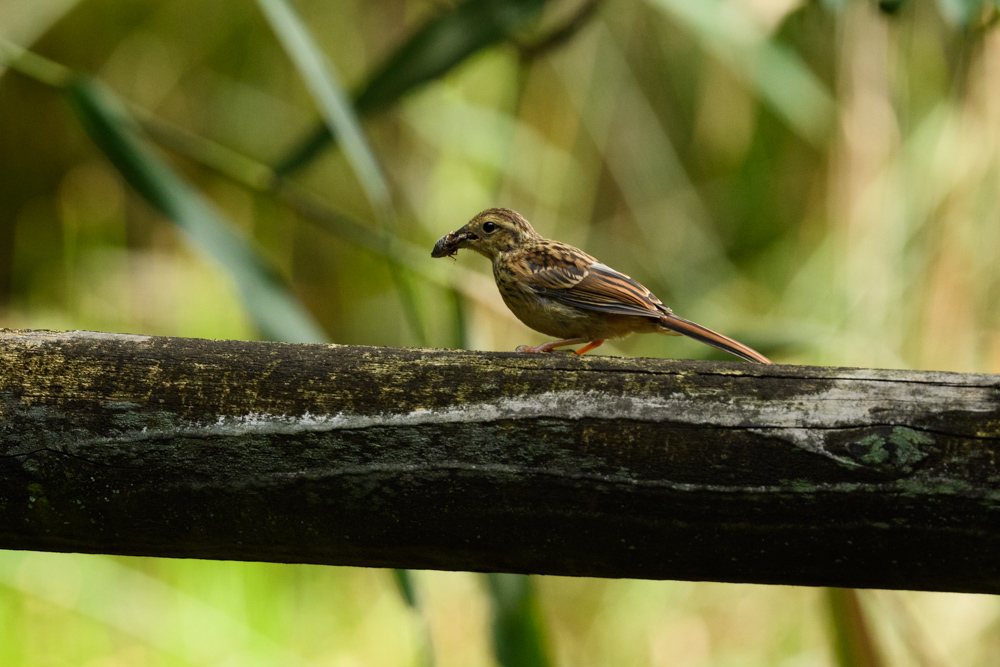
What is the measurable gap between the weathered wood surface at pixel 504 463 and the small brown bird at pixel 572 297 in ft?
3.38

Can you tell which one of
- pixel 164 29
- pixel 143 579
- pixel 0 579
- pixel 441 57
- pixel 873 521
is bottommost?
pixel 873 521

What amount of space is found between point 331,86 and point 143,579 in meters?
2.74

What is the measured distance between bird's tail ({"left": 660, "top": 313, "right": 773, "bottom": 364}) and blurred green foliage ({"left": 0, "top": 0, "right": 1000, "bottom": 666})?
1.20 ft

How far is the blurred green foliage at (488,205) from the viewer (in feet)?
6.82

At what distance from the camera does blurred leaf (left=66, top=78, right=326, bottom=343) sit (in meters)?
1.86


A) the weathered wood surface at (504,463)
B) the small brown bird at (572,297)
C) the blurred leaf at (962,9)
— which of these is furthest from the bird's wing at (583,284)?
the weathered wood surface at (504,463)

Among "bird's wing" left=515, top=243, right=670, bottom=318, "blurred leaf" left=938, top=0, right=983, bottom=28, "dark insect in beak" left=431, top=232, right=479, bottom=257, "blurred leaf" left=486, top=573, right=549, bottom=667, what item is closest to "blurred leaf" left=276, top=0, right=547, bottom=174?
"dark insect in beak" left=431, top=232, right=479, bottom=257

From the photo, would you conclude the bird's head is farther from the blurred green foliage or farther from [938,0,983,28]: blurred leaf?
[938,0,983,28]: blurred leaf

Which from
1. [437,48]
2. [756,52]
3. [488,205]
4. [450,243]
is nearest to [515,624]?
[450,243]

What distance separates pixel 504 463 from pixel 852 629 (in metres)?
1.42

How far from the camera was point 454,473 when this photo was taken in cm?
91

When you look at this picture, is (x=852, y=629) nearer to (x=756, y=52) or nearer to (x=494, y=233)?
(x=494, y=233)

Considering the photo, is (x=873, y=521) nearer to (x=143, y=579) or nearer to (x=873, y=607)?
(x=873, y=607)

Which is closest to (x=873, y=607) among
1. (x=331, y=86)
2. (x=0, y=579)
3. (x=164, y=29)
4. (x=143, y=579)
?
(x=331, y=86)
